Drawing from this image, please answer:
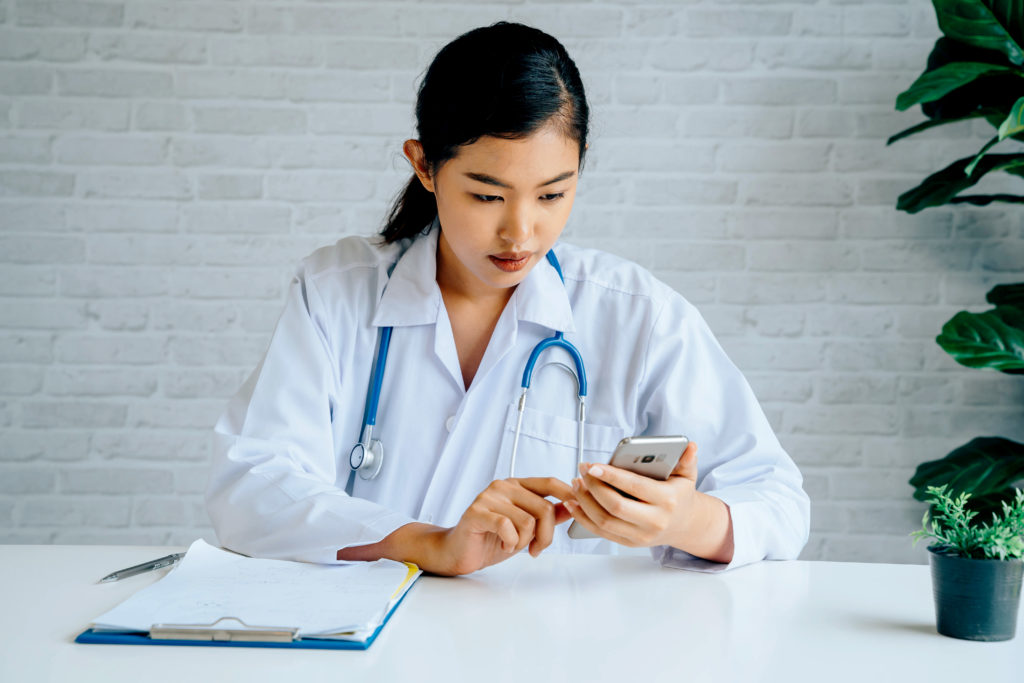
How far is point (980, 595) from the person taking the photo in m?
0.85

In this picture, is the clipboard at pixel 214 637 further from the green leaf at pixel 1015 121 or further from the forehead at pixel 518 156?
the green leaf at pixel 1015 121

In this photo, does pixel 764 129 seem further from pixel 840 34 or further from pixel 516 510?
pixel 516 510

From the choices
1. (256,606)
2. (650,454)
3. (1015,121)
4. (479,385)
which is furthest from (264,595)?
(1015,121)

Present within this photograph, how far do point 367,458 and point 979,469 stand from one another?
1.60 meters

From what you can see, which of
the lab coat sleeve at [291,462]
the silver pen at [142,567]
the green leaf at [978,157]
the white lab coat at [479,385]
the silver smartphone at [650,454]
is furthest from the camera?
the green leaf at [978,157]

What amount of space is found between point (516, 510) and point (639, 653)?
26 cm

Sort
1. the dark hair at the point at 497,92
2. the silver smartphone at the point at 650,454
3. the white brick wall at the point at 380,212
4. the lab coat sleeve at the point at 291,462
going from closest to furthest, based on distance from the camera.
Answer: the silver smartphone at the point at 650,454
the lab coat sleeve at the point at 291,462
the dark hair at the point at 497,92
the white brick wall at the point at 380,212

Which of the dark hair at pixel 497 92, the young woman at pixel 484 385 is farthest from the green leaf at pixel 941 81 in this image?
the dark hair at pixel 497 92

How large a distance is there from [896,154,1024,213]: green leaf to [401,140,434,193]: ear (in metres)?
1.39

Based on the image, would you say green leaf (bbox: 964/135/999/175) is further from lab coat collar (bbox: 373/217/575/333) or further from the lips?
the lips

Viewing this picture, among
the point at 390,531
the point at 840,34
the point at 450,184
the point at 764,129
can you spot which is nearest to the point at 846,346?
the point at 764,129

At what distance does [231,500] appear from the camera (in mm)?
1189

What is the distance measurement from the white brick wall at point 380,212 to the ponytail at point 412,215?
0.93m

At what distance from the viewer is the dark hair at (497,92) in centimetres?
122
